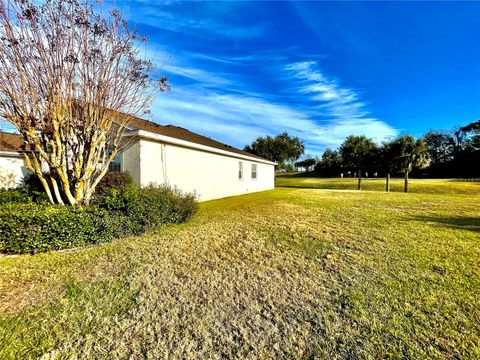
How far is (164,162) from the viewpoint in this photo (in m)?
9.28

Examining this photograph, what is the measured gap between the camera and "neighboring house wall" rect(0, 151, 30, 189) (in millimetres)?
8594

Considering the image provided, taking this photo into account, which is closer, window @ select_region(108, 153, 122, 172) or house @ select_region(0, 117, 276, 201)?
house @ select_region(0, 117, 276, 201)

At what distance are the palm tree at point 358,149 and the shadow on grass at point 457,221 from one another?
16.3 m

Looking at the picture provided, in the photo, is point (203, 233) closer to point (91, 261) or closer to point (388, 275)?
point (91, 261)

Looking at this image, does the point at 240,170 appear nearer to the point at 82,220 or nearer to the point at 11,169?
the point at 11,169

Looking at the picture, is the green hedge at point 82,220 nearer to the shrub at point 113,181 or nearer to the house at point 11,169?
the shrub at point 113,181

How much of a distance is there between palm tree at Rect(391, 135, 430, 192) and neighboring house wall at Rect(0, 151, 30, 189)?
26585 millimetres

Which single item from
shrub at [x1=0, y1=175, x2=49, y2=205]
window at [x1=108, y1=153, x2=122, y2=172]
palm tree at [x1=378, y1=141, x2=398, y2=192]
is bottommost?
shrub at [x1=0, y1=175, x2=49, y2=205]

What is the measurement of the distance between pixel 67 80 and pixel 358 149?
25.0 m

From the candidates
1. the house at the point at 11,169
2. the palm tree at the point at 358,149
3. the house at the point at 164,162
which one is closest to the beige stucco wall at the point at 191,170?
the house at the point at 164,162

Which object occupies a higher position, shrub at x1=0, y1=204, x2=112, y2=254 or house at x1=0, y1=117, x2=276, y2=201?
house at x1=0, y1=117, x2=276, y2=201

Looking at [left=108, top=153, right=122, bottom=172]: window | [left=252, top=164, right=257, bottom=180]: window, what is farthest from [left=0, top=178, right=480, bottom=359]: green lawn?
[left=252, top=164, right=257, bottom=180]: window

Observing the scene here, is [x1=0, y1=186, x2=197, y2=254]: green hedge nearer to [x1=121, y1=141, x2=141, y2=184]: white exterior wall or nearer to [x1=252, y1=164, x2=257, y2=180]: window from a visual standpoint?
[x1=121, y1=141, x2=141, y2=184]: white exterior wall

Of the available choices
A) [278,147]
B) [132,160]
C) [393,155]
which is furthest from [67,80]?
[278,147]
